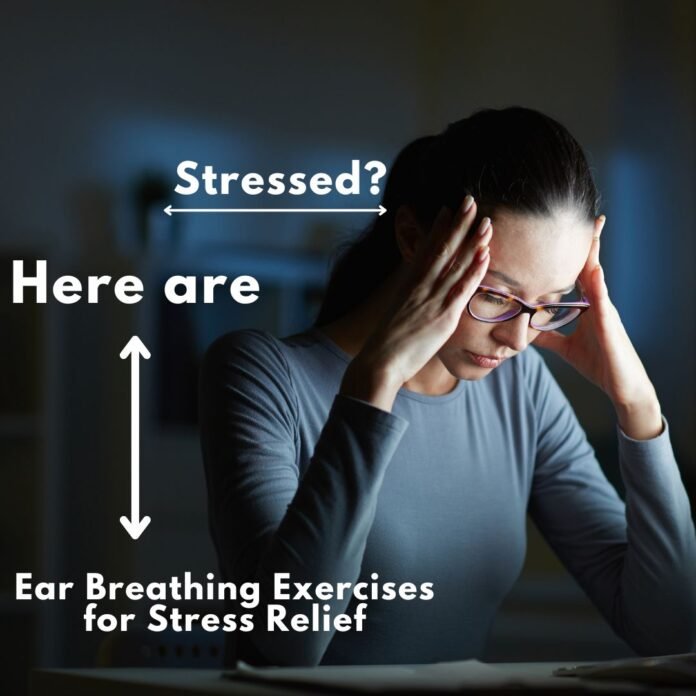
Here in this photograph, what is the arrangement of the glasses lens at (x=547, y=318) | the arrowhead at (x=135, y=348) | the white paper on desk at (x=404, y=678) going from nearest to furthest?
1. the white paper on desk at (x=404, y=678)
2. the glasses lens at (x=547, y=318)
3. the arrowhead at (x=135, y=348)

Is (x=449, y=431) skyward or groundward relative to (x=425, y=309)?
groundward

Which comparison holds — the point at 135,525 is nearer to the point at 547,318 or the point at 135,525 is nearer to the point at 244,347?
the point at 244,347

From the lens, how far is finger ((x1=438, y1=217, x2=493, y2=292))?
101 cm

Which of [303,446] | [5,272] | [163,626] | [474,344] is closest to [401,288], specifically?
[474,344]

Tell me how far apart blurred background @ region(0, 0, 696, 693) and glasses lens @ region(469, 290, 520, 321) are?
1.35 meters

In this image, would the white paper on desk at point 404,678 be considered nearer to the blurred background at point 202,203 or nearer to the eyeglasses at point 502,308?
the eyeglasses at point 502,308

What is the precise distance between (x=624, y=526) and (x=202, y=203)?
1611 millimetres

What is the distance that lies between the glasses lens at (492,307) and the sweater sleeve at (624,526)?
0.69 ft

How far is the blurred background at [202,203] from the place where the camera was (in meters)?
2.39

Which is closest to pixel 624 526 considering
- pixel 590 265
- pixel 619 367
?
pixel 619 367

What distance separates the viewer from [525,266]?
1025 millimetres

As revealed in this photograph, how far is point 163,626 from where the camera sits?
3.87 feet

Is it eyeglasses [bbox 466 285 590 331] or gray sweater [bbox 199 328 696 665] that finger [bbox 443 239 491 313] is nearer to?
eyeglasses [bbox 466 285 590 331]

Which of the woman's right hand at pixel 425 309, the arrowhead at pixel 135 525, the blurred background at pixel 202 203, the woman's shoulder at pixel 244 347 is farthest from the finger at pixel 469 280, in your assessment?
the arrowhead at pixel 135 525
